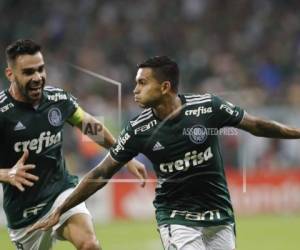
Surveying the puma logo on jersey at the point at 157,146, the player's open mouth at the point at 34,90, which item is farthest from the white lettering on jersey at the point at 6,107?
the puma logo on jersey at the point at 157,146

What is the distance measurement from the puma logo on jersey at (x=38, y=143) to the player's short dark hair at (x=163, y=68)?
1122 millimetres

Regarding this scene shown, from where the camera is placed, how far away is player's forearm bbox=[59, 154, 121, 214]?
737 centimetres

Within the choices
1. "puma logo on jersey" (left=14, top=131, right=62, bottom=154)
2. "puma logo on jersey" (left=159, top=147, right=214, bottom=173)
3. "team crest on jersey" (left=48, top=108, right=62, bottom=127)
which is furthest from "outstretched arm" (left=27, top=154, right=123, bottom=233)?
"team crest on jersey" (left=48, top=108, right=62, bottom=127)

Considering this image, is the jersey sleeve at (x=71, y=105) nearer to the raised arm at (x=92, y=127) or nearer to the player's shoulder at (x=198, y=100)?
the raised arm at (x=92, y=127)

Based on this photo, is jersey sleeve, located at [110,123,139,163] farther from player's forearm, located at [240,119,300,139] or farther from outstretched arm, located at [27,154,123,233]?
player's forearm, located at [240,119,300,139]

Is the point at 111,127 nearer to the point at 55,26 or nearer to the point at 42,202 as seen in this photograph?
the point at 42,202

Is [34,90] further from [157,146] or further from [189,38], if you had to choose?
[189,38]

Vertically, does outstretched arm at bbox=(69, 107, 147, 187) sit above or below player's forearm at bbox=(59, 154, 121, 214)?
above

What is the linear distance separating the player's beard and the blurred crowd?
23.3 ft

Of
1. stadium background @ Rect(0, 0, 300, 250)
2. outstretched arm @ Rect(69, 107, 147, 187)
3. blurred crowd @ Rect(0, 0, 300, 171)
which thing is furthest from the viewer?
blurred crowd @ Rect(0, 0, 300, 171)

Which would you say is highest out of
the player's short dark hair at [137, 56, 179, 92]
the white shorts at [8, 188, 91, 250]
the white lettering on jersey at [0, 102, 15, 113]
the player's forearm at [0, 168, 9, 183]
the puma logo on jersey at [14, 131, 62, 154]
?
the player's short dark hair at [137, 56, 179, 92]

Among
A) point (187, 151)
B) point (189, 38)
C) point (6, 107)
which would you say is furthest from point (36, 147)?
point (189, 38)

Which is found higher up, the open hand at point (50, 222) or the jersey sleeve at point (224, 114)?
the jersey sleeve at point (224, 114)

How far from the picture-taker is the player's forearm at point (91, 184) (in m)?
7.37
